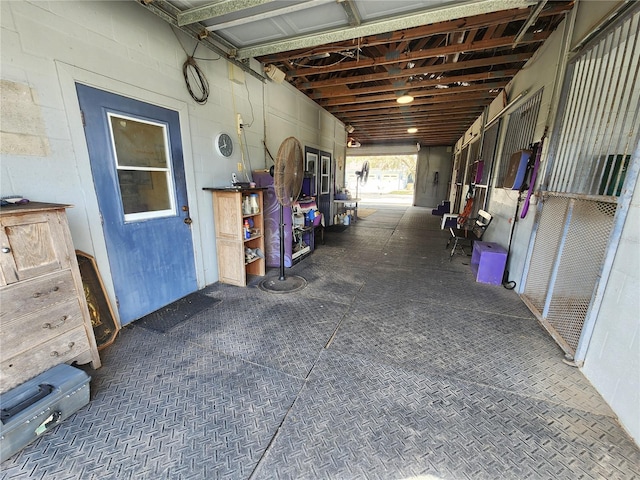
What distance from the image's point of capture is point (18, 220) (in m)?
1.44

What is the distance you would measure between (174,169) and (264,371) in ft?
7.52

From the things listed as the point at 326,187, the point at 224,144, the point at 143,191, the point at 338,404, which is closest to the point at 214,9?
the point at 224,144

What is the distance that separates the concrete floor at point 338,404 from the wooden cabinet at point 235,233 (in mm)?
634

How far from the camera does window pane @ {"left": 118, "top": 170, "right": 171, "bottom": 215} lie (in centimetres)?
239

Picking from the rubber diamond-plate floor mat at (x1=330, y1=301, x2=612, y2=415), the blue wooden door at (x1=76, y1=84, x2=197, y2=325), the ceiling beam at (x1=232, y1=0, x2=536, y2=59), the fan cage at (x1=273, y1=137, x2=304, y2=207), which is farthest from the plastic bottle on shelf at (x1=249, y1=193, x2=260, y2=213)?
the rubber diamond-plate floor mat at (x1=330, y1=301, x2=612, y2=415)

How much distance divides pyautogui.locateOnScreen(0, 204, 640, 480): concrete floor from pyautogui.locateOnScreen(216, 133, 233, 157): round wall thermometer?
1962 mm

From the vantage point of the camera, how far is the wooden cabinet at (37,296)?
4.67 feet

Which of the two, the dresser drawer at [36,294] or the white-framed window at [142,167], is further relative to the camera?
the white-framed window at [142,167]

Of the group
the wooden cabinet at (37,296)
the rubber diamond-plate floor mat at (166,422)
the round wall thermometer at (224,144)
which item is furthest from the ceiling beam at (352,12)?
the rubber diamond-plate floor mat at (166,422)

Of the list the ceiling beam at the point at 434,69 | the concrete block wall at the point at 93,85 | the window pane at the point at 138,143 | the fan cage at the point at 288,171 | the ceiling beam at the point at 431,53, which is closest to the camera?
the concrete block wall at the point at 93,85

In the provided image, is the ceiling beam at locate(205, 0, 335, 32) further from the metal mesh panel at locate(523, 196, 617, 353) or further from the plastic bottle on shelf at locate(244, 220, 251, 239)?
the metal mesh panel at locate(523, 196, 617, 353)

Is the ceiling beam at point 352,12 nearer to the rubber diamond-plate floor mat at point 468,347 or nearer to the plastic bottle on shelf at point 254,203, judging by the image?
the plastic bottle on shelf at point 254,203

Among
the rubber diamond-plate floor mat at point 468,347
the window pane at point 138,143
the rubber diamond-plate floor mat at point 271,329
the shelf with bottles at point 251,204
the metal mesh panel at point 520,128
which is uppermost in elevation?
the metal mesh panel at point 520,128

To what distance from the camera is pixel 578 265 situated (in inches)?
87.6
